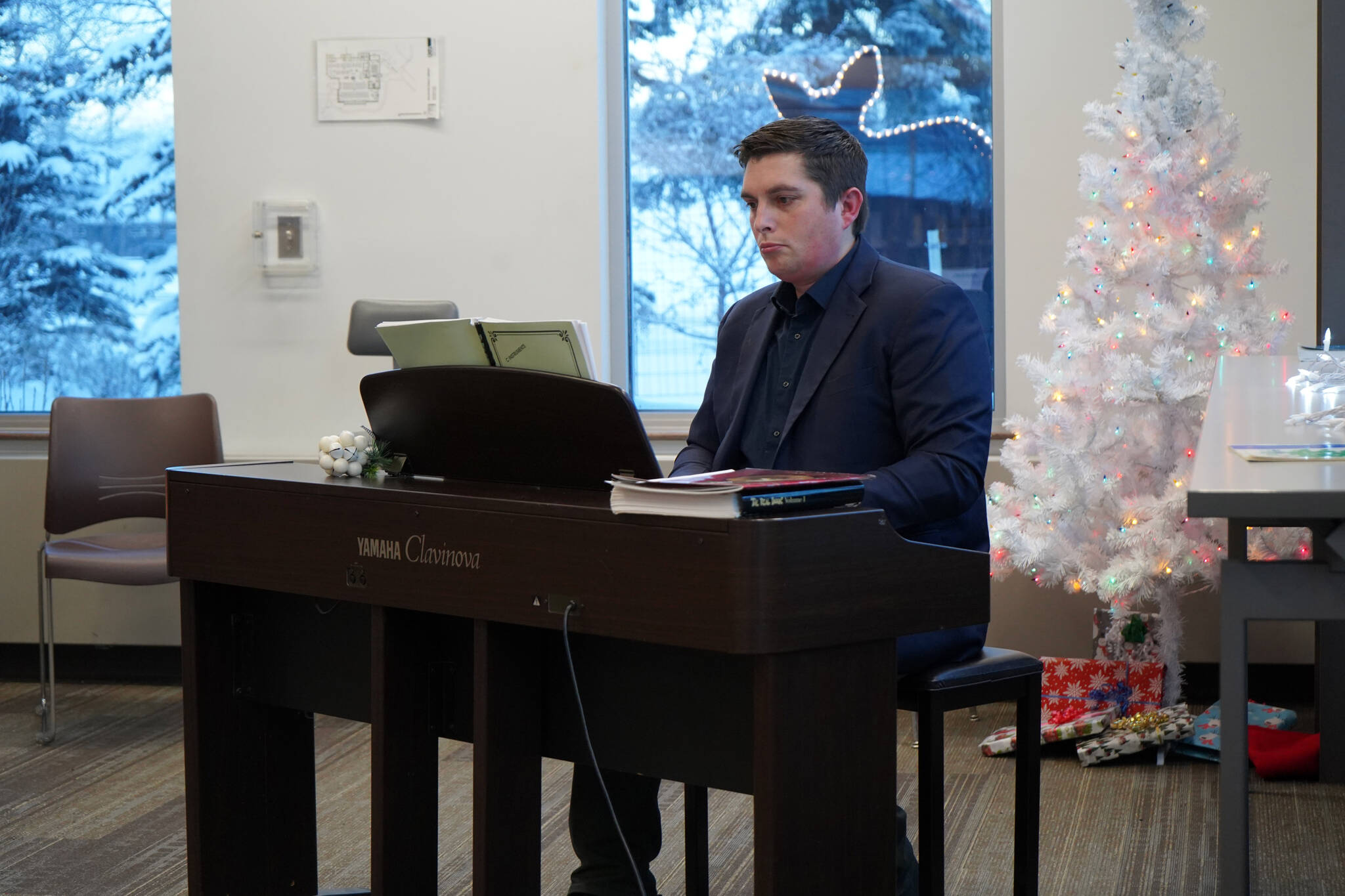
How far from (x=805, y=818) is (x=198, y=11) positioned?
3.75 meters

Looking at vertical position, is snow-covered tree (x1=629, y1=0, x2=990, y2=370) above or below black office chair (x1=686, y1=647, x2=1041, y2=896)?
above

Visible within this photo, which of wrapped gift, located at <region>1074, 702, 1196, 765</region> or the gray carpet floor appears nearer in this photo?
the gray carpet floor

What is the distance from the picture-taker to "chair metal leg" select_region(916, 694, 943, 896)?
1.94 meters

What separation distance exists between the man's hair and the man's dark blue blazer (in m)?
0.12

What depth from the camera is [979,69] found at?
427 centimetres

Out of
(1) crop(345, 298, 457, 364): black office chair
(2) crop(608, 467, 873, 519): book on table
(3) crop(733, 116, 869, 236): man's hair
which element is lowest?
(2) crop(608, 467, 873, 519): book on table

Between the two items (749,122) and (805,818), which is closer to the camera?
(805,818)

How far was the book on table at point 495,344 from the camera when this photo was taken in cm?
179

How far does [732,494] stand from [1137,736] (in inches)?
87.6

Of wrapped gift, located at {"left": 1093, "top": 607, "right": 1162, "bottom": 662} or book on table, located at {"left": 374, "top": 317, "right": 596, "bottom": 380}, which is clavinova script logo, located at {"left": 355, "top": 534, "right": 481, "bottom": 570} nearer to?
book on table, located at {"left": 374, "top": 317, "right": 596, "bottom": 380}

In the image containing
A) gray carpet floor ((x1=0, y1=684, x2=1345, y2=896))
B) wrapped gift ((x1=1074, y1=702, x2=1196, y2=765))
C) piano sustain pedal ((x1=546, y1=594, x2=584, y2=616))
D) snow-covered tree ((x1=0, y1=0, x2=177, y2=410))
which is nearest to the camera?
piano sustain pedal ((x1=546, y1=594, x2=584, y2=616))

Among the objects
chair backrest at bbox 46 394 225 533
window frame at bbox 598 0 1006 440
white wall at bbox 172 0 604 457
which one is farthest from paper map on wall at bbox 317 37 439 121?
chair backrest at bbox 46 394 225 533

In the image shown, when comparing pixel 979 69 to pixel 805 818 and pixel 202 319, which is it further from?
pixel 805 818

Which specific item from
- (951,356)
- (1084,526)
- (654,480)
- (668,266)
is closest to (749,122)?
(668,266)
